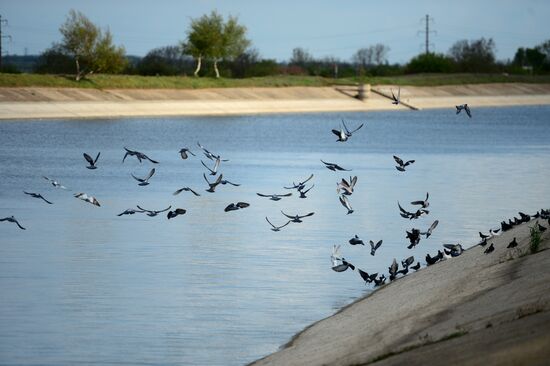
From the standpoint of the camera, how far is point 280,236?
2294cm

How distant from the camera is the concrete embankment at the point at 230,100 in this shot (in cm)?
7194

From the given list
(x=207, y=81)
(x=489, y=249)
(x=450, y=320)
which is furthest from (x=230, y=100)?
(x=450, y=320)

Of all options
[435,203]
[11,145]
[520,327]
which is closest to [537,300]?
[520,327]

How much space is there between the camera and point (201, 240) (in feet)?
73.9

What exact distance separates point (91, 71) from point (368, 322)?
80.1 meters

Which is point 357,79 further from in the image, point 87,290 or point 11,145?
point 87,290

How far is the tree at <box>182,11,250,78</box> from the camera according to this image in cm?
11475

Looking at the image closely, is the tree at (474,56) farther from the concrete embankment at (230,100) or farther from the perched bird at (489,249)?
the perched bird at (489,249)

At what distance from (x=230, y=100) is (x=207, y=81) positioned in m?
5.01

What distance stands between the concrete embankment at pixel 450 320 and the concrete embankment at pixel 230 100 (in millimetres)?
53163

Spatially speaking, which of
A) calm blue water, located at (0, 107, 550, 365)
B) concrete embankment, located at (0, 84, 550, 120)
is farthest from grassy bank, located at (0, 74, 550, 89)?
calm blue water, located at (0, 107, 550, 365)

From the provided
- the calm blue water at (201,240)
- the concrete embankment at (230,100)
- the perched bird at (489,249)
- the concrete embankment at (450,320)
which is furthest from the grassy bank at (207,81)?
the concrete embankment at (450,320)

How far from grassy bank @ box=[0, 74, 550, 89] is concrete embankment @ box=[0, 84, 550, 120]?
77 cm

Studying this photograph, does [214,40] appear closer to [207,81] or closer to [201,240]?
[207,81]
